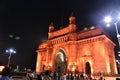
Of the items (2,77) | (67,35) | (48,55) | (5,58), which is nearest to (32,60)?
(5,58)

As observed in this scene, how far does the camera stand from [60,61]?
42.0 m

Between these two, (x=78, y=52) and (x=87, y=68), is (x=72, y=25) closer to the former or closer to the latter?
(x=78, y=52)

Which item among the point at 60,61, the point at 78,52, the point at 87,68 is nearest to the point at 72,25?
the point at 78,52

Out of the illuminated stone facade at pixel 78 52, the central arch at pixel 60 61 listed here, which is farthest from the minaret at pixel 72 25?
the central arch at pixel 60 61

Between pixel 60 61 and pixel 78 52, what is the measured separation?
808 centimetres

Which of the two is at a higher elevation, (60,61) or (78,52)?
(78,52)

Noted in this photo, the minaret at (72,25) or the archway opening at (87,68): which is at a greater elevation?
the minaret at (72,25)

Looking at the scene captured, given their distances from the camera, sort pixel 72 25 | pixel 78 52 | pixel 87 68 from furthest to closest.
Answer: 1. pixel 72 25
2. pixel 78 52
3. pixel 87 68

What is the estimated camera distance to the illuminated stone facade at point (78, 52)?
32594 millimetres

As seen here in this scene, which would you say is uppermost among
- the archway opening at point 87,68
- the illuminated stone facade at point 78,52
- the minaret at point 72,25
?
the minaret at point 72,25

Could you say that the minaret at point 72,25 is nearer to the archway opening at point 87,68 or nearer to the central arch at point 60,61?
the central arch at point 60,61

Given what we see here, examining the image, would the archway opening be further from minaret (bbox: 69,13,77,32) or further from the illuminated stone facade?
minaret (bbox: 69,13,77,32)

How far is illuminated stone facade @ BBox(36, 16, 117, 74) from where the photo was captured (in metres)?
32.6

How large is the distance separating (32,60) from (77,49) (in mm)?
24558
